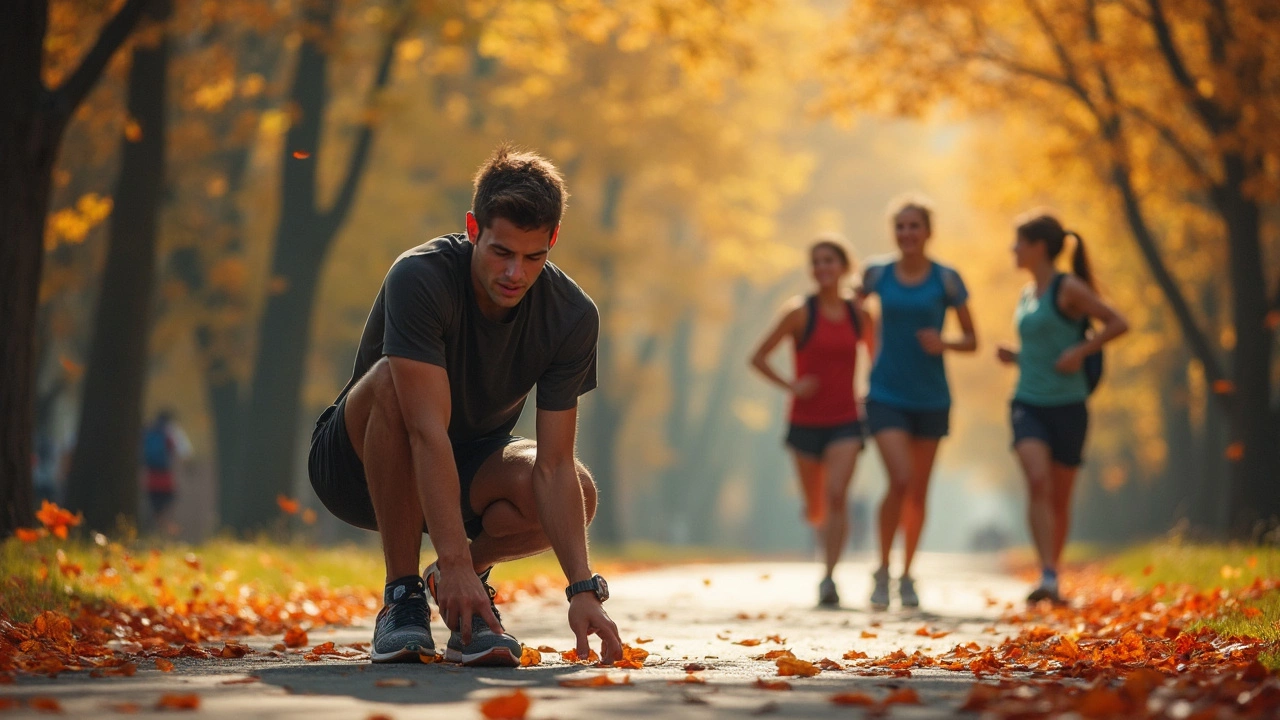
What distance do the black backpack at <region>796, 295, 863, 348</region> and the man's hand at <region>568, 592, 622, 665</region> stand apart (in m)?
5.79

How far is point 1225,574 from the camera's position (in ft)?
29.9

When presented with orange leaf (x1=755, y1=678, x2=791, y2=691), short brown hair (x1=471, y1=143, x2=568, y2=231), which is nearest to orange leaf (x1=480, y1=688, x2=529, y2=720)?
orange leaf (x1=755, y1=678, x2=791, y2=691)

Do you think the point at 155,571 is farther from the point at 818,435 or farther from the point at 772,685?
the point at 772,685

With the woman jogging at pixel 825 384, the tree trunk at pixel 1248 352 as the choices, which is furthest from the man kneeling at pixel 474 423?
the tree trunk at pixel 1248 352

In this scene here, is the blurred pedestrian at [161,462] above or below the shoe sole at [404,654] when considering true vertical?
above

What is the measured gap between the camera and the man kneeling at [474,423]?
4758 millimetres

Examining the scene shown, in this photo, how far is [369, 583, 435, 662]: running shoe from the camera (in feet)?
16.2

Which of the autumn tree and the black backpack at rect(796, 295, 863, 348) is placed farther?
the autumn tree

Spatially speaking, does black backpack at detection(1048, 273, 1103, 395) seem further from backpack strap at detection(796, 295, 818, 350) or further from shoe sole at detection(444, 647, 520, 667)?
shoe sole at detection(444, 647, 520, 667)

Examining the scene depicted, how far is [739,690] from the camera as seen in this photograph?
14.4ft

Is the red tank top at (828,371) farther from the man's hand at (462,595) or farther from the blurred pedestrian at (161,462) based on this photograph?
the blurred pedestrian at (161,462)

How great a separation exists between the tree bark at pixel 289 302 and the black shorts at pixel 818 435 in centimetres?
609

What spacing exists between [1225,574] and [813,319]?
123 inches

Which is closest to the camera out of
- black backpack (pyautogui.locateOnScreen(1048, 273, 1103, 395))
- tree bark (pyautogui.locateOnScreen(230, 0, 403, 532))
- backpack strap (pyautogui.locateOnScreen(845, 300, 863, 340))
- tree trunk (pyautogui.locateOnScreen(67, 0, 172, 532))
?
black backpack (pyautogui.locateOnScreen(1048, 273, 1103, 395))
